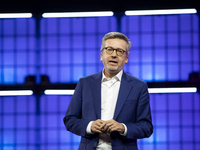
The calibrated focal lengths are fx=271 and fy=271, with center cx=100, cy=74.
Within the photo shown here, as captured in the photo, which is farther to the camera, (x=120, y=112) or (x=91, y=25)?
(x=91, y=25)

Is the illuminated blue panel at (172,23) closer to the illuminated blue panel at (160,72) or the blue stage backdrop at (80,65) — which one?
the blue stage backdrop at (80,65)

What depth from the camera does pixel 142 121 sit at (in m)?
2.12

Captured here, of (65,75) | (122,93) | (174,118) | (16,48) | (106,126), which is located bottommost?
(174,118)

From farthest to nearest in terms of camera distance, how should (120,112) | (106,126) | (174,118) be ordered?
(174,118) → (120,112) → (106,126)

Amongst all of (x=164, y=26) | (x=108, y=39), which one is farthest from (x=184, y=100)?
(x=108, y=39)

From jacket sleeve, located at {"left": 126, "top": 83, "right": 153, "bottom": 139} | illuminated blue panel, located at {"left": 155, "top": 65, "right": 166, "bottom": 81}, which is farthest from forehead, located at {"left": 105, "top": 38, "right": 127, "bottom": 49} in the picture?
illuminated blue panel, located at {"left": 155, "top": 65, "right": 166, "bottom": 81}

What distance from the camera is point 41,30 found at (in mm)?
3441

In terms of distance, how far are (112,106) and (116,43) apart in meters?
0.50

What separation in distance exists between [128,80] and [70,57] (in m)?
1.40

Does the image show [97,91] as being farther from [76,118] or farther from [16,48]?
[16,48]

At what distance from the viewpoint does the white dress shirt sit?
206 centimetres

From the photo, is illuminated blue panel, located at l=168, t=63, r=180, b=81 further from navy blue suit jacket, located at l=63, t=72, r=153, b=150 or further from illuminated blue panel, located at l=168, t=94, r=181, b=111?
navy blue suit jacket, located at l=63, t=72, r=153, b=150

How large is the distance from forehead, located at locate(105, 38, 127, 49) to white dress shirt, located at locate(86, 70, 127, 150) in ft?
0.76

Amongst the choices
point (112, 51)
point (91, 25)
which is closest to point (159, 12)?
point (91, 25)
